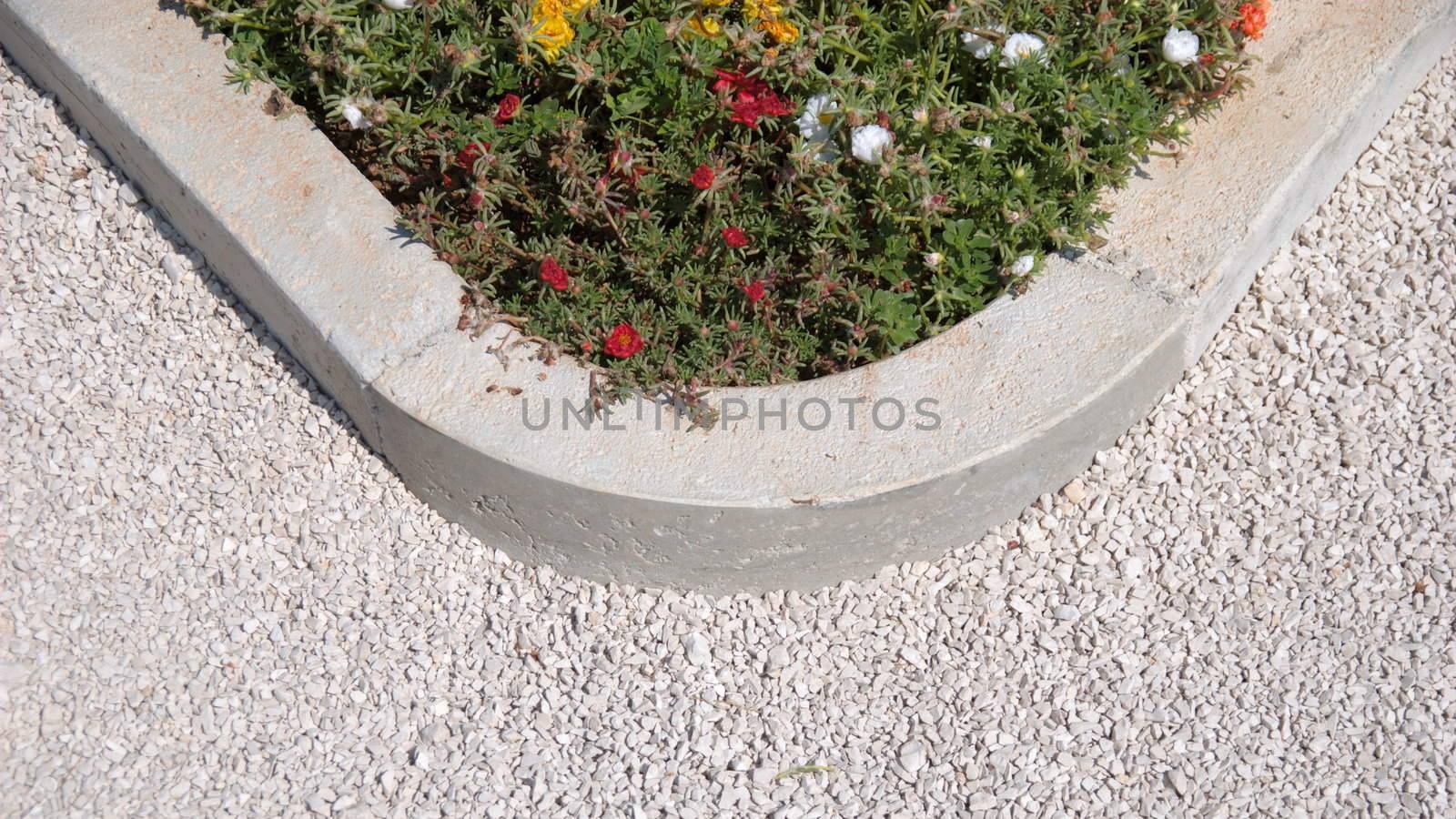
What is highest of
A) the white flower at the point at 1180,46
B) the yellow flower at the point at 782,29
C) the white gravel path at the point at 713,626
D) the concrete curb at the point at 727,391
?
the white flower at the point at 1180,46

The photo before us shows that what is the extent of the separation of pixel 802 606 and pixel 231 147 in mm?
1691

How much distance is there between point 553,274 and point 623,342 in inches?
8.2

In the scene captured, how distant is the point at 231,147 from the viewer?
3.05 m

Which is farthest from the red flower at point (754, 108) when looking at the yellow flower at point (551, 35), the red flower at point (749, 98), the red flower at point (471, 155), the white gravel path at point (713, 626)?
the white gravel path at point (713, 626)

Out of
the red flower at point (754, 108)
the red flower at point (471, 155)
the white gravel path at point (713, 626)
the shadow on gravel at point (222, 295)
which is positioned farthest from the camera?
the shadow on gravel at point (222, 295)

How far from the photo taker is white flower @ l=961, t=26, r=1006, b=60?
9.68 ft

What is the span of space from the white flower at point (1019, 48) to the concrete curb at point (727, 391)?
39 cm

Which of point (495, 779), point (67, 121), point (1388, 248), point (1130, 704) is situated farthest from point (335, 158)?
point (1388, 248)

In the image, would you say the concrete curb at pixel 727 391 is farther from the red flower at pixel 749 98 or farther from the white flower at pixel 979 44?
the red flower at pixel 749 98

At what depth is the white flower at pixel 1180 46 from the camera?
292cm

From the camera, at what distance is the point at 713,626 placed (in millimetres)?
2895

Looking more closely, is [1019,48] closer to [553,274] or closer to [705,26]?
[705,26]

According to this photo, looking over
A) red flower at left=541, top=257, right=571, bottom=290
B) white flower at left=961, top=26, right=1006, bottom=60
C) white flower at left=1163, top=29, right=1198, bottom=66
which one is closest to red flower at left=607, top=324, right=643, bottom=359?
red flower at left=541, top=257, right=571, bottom=290

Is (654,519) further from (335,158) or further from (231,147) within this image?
(231,147)
